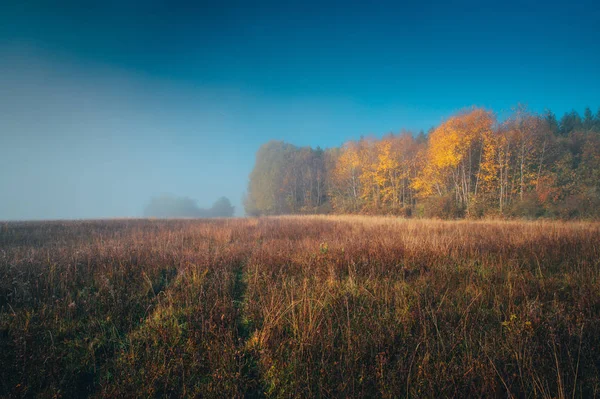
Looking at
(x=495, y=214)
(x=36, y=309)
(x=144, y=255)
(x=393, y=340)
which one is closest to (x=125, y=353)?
(x=36, y=309)

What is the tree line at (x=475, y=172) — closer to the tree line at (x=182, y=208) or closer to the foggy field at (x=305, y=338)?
the foggy field at (x=305, y=338)

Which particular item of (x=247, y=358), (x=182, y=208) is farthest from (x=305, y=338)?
(x=182, y=208)

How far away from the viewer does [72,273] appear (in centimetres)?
446

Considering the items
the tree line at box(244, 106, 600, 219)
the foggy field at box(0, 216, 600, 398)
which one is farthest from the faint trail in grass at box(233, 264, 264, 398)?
the tree line at box(244, 106, 600, 219)

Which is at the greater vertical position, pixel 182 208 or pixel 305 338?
pixel 182 208

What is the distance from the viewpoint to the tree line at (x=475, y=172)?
18.4 m

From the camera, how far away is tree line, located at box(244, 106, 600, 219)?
1839 cm

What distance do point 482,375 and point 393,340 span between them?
0.73 metres

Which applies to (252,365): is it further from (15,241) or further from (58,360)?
(15,241)

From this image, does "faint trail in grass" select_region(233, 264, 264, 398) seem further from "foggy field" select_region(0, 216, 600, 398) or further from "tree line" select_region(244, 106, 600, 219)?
"tree line" select_region(244, 106, 600, 219)

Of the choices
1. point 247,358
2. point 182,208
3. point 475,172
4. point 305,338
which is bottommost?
point 247,358

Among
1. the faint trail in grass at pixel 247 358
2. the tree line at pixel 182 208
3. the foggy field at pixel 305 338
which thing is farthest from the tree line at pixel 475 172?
the tree line at pixel 182 208

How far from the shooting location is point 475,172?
24.1 meters

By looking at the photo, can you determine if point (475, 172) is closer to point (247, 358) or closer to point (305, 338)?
point (305, 338)
